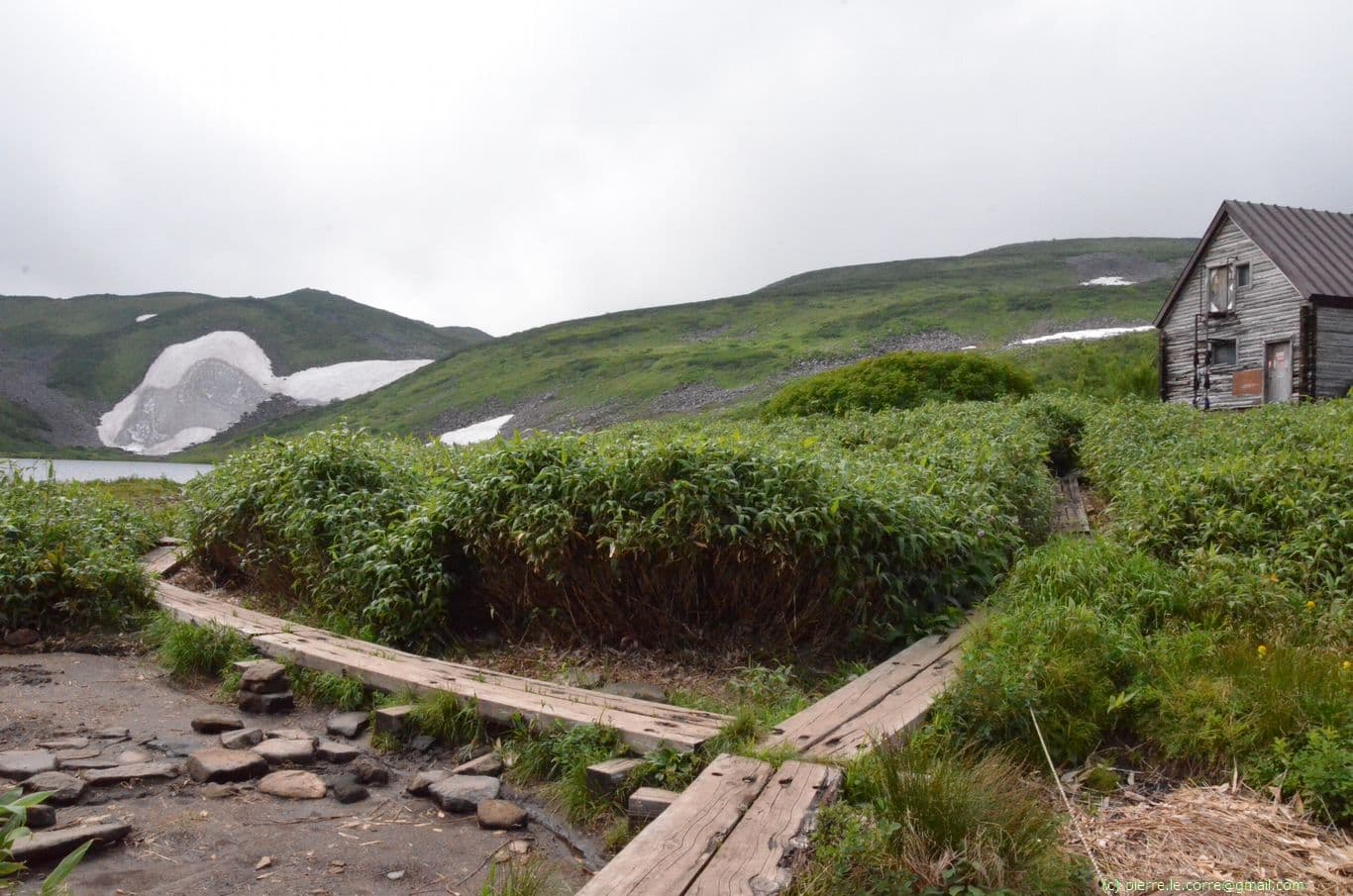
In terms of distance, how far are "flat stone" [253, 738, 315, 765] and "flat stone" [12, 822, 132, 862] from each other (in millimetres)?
926

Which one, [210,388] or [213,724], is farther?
[210,388]

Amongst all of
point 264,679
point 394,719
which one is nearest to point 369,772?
point 394,719

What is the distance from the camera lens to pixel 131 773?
3.95m

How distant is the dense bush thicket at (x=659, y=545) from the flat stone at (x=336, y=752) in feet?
4.97

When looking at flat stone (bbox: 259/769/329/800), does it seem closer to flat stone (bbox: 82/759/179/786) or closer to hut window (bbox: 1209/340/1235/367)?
flat stone (bbox: 82/759/179/786)

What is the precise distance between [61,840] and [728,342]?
5350cm

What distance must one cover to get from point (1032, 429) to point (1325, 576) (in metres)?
6.65

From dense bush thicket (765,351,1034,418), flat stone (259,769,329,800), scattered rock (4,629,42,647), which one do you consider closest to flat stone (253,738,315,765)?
flat stone (259,769,329,800)

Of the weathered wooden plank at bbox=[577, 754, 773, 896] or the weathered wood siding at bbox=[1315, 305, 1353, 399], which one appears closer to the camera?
the weathered wooden plank at bbox=[577, 754, 773, 896]

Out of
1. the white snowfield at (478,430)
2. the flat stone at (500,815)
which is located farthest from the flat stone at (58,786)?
the white snowfield at (478,430)

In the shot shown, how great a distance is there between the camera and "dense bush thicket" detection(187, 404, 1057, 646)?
5.36 m

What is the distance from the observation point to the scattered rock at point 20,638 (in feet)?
21.4

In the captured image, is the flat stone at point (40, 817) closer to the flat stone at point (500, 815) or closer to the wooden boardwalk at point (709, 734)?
the flat stone at point (500, 815)

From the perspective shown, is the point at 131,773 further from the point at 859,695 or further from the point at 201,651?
the point at 859,695
